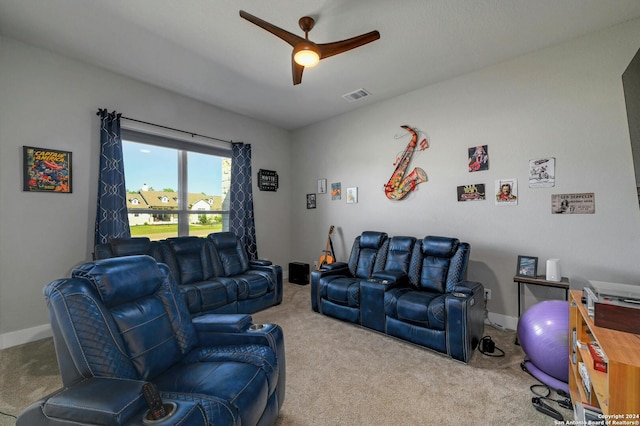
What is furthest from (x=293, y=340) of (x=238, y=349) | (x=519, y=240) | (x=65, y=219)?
(x=65, y=219)

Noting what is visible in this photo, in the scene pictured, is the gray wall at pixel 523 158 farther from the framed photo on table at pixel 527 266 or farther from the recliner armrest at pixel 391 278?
the recliner armrest at pixel 391 278

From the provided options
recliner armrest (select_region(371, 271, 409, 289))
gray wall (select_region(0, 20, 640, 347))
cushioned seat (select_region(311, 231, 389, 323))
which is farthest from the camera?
cushioned seat (select_region(311, 231, 389, 323))

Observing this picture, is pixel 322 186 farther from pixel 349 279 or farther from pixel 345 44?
pixel 345 44

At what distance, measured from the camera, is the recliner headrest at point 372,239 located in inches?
142

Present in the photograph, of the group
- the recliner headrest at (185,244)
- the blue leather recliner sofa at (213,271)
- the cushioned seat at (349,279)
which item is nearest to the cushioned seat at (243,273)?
the blue leather recliner sofa at (213,271)

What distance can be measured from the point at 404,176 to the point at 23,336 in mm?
4754

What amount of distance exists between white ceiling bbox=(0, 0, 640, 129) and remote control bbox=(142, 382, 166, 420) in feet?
8.65

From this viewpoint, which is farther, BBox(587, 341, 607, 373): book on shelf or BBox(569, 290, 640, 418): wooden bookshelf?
BBox(587, 341, 607, 373): book on shelf

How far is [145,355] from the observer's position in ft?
4.63

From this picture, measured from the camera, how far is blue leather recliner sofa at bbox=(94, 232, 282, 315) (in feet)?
9.88

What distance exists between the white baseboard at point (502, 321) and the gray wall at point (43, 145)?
479 centimetres

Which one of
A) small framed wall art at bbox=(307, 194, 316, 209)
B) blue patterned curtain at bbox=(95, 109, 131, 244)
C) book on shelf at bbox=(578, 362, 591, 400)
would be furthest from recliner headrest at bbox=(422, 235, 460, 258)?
blue patterned curtain at bbox=(95, 109, 131, 244)

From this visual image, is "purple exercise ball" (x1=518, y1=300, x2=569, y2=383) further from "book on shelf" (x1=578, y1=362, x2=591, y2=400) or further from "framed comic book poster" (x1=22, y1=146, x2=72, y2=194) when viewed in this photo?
"framed comic book poster" (x1=22, y1=146, x2=72, y2=194)

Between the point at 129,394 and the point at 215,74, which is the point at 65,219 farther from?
the point at 129,394
